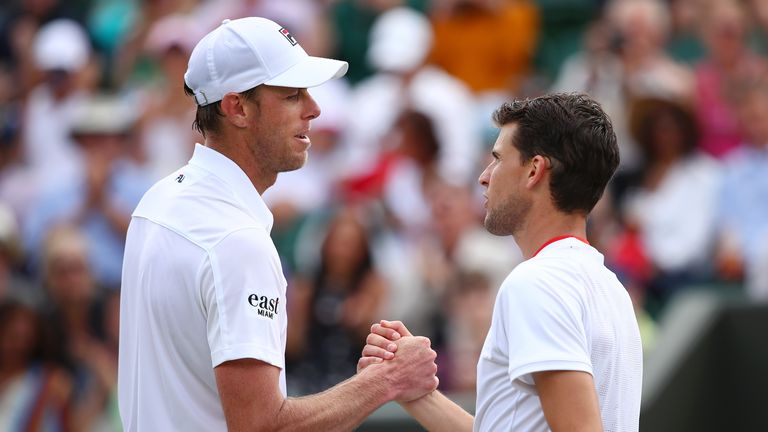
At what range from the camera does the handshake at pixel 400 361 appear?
3.60 metres

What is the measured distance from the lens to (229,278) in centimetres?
329

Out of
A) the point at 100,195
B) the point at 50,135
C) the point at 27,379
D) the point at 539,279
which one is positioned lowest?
the point at 27,379

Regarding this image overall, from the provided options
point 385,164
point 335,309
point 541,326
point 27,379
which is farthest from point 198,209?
point 385,164

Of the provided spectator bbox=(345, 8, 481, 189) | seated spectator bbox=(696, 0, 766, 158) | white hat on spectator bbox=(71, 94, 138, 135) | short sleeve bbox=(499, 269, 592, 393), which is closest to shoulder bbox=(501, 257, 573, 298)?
short sleeve bbox=(499, 269, 592, 393)

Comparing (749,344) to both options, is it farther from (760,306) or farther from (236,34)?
(236,34)

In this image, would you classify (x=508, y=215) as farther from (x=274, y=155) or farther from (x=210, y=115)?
(x=210, y=115)

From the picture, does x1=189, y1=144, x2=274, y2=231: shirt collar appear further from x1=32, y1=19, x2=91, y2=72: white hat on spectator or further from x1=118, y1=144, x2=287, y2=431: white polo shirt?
x1=32, y1=19, x2=91, y2=72: white hat on spectator

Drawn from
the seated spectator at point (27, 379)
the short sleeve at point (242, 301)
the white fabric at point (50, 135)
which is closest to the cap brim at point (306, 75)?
the short sleeve at point (242, 301)

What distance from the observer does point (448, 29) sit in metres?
9.80

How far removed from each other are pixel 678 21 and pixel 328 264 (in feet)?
11.9

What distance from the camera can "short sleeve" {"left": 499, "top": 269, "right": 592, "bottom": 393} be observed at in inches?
119

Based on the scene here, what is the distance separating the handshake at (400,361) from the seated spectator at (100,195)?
4.69 m

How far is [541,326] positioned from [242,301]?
0.74 m

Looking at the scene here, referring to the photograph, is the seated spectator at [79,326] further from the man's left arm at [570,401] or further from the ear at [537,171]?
the man's left arm at [570,401]
